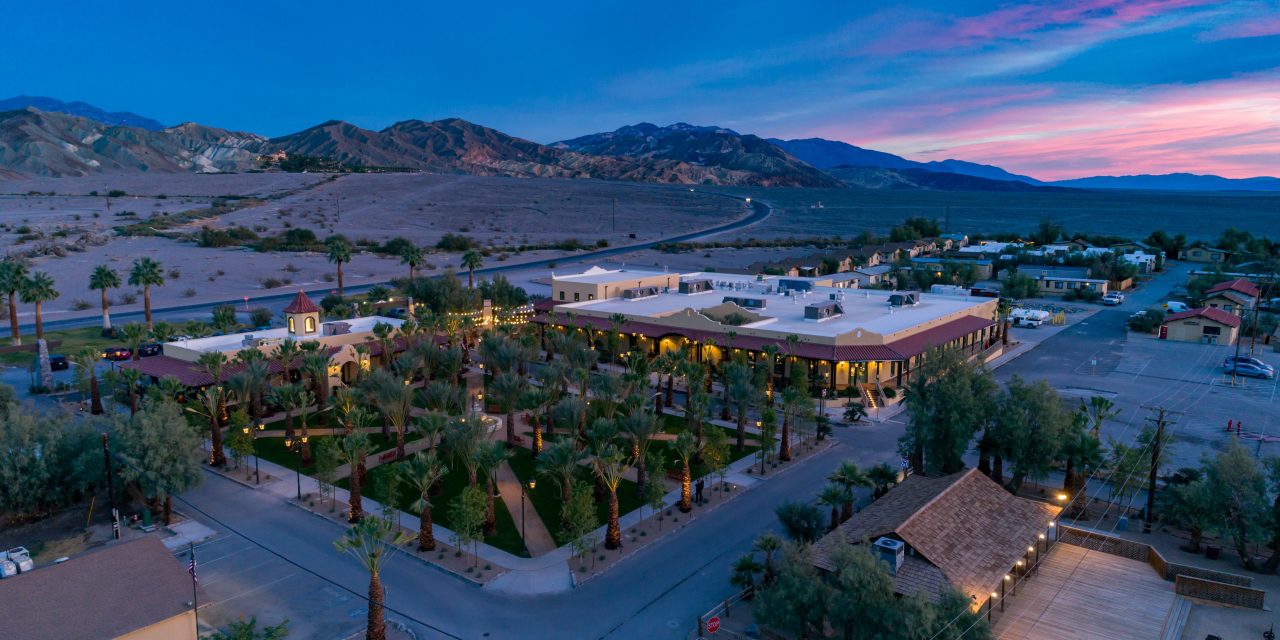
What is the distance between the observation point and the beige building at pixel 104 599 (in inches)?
719

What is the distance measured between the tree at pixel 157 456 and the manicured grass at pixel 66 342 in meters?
31.3

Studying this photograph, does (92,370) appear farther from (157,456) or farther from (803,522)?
(803,522)

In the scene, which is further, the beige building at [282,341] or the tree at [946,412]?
the beige building at [282,341]

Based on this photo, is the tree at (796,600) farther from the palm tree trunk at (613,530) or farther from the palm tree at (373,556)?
the palm tree at (373,556)

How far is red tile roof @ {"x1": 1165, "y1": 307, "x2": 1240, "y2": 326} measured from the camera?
64375 millimetres

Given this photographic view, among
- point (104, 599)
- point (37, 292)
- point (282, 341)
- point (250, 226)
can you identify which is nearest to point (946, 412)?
point (104, 599)

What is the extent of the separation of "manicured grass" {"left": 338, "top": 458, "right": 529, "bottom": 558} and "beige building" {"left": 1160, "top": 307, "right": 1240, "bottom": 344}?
63917 mm

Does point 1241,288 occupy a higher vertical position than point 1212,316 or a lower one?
higher

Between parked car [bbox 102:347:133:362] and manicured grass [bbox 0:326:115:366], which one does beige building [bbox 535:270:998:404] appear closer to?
parked car [bbox 102:347:133:362]

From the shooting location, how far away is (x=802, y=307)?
2478 inches

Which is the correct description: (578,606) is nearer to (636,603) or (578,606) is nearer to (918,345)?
(636,603)

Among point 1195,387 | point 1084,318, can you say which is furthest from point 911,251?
point 1195,387

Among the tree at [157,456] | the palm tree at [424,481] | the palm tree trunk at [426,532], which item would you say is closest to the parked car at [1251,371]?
the palm tree at [424,481]

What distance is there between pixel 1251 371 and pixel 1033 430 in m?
34.2
